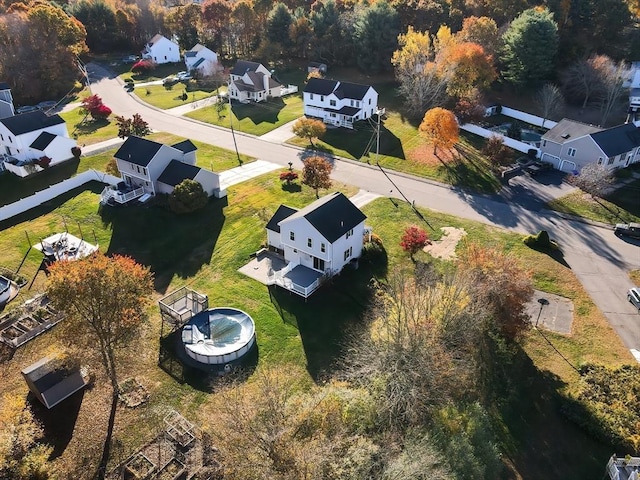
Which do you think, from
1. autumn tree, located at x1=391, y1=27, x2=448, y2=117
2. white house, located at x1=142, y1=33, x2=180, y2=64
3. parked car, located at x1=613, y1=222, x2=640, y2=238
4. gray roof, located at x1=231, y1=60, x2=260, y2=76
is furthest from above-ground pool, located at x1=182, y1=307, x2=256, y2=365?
white house, located at x1=142, y1=33, x2=180, y2=64

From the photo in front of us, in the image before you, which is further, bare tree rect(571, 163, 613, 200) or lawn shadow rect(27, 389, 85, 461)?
bare tree rect(571, 163, 613, 200)

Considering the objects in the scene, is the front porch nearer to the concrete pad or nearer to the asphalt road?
the concrete pad

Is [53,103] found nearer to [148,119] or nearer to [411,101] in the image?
[148,119]

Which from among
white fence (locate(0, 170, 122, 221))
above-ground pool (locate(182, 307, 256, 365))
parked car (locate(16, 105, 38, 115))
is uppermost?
above-ground pool (locate(182, 307, 256, 365))

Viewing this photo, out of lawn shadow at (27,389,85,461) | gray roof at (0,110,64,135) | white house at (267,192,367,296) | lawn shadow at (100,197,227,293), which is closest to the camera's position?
lawn shadow at (27,389,85,461)

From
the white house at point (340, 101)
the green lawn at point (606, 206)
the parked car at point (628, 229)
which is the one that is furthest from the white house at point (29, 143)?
the parked car at point (628, 229)

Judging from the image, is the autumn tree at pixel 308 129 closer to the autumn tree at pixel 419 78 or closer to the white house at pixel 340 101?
the white house at pixel 340 101

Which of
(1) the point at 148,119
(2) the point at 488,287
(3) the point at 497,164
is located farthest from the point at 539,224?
(1) the point at 148,119
